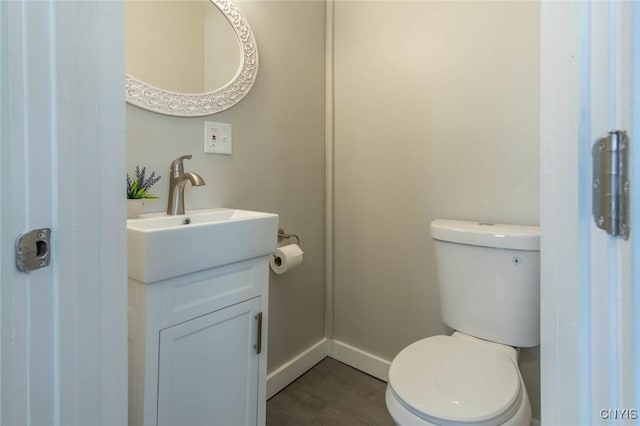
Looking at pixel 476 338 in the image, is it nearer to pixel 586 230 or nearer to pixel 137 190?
pixel 586 230

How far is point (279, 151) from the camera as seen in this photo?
5.13 feet

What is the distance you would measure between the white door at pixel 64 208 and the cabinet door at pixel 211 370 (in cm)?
32

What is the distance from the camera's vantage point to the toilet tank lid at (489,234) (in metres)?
1.13

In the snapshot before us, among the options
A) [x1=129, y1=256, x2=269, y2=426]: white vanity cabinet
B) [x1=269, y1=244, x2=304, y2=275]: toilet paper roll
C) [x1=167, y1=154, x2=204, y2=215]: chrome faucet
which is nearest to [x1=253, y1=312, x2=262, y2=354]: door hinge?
[x1=129, y1=256, x2=269, y2=426]: white vanity cabinet

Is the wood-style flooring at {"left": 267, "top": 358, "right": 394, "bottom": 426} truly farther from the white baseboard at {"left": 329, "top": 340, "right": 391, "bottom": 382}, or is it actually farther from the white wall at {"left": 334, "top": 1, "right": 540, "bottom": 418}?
the white wall at {"left": 334, "top": 1, "right": 540, "bottom": 418}

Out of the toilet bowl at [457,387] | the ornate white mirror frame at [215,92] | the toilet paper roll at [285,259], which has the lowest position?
the toilet bowl at [457,387]

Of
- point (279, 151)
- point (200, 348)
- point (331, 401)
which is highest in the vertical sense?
point (279, 151)

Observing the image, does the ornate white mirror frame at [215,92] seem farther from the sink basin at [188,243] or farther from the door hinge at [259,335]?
the door hinge at [259,335]

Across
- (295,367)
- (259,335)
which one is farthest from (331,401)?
(259,335)

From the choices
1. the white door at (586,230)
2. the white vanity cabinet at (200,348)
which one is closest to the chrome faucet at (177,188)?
the white vanity cabinet at (200,348)

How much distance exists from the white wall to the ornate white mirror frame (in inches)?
22.8

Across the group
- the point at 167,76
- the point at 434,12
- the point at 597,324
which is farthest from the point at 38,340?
the point at 434,12

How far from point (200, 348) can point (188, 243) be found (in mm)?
308

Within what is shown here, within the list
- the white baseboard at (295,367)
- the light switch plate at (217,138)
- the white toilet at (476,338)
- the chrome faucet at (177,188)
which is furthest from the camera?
the white baseboard at (295,367)
